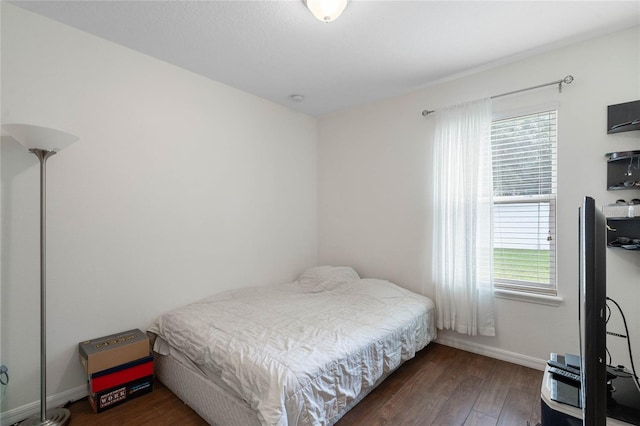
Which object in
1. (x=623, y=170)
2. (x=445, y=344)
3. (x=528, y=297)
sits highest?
(x=623, y=170)

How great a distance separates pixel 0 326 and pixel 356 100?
3.47 m

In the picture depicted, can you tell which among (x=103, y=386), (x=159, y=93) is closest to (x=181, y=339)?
(x=103, y=386)

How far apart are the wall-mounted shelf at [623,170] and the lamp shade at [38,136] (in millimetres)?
3562

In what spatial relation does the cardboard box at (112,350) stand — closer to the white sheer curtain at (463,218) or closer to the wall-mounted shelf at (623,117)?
the white sheer curtain at (463,218)

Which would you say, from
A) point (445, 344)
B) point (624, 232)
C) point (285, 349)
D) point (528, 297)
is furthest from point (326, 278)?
point (624, 232)

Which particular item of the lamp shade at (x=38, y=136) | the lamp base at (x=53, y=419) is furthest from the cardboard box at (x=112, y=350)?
the lamp shade at (x=38, y=136)

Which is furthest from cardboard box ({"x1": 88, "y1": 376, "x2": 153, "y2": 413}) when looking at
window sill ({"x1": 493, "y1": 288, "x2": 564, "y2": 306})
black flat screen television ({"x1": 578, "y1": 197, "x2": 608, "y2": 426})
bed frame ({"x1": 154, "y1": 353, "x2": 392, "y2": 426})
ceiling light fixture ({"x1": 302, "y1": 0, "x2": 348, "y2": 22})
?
window sill ({"x1": 493, "y1": 288, "x2": 564, "y2": 306})

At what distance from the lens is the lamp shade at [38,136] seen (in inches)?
62.9

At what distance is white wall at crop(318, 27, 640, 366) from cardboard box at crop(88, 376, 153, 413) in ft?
7.45

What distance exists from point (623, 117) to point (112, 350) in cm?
387

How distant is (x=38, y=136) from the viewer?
1660mm

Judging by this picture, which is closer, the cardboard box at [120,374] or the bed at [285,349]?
the bed at [285,349]

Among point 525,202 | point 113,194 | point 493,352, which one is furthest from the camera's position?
point 493,352

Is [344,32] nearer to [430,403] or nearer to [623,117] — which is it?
[623,117]
